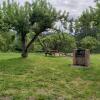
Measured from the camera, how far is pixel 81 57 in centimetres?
1834

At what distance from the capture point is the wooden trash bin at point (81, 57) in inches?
710

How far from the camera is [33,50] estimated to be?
147 feet

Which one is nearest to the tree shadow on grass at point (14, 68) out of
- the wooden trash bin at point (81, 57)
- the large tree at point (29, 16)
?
the wooden trash bin at point (81, 57)

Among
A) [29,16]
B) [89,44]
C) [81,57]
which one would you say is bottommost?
[81,57]

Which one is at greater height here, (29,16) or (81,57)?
(29,16)

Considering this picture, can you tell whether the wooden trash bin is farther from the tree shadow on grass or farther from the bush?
the bush

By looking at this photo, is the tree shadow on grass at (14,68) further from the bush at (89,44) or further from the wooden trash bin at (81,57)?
Answer: the bush at (89,44)

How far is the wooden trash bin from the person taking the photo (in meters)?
18.0

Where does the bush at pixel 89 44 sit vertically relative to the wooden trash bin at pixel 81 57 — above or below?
above

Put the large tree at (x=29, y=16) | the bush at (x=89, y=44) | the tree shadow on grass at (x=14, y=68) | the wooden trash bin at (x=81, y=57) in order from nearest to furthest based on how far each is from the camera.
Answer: the tree shadow on grass at (x=14, y=68) < the wooden trash bin at (x=81, y=57) < the large tree at (x=29, y=16) < the bush at (x=89, y=44)

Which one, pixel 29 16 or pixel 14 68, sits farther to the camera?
pixel 29 16

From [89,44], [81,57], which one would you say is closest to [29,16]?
[81,57]

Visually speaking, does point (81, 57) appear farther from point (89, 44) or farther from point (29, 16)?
point (89, 44)

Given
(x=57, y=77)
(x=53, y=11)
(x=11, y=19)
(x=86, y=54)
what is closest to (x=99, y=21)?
(x=86, y=54)
